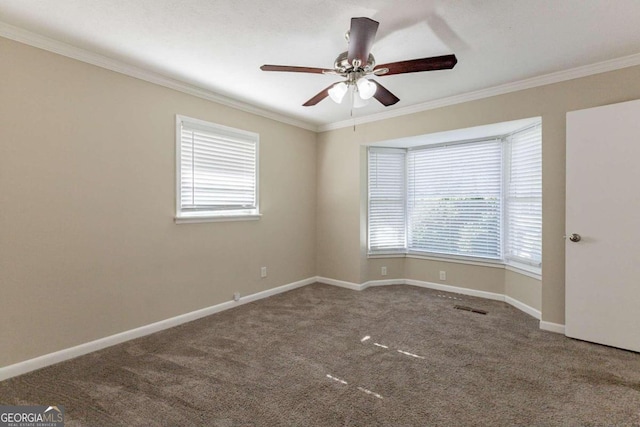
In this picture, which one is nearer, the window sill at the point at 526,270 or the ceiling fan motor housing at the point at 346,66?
the ceiling fan motor housing at the point at 346,66

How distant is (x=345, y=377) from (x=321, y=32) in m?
2.57

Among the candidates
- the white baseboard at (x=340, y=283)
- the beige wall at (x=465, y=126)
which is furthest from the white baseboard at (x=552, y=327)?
the white baseboard at (x=340, y=283)

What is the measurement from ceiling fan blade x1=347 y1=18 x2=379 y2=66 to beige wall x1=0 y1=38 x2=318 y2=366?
2.18m

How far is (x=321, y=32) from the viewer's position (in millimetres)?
2326

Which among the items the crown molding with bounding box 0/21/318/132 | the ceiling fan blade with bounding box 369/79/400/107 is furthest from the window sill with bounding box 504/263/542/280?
the crown molding with bounding box 0/21/318/132

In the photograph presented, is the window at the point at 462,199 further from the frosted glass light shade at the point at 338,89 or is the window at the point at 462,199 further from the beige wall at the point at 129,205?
the frosted glass light shade at the point at 338,89

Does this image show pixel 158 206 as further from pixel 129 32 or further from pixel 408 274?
pixel 408 274

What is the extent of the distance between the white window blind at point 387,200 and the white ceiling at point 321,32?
1.78 meters

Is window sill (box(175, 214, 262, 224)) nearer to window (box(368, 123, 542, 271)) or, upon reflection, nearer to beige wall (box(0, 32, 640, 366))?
beige wall (box(0, 32, 640, 366))

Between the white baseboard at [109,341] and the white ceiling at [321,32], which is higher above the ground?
the white ceiling at [321,32]

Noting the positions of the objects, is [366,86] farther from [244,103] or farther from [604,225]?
[604,225]

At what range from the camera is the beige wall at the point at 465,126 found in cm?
304

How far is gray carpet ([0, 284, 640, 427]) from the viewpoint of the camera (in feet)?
6.15

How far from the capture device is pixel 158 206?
3.15 metres
